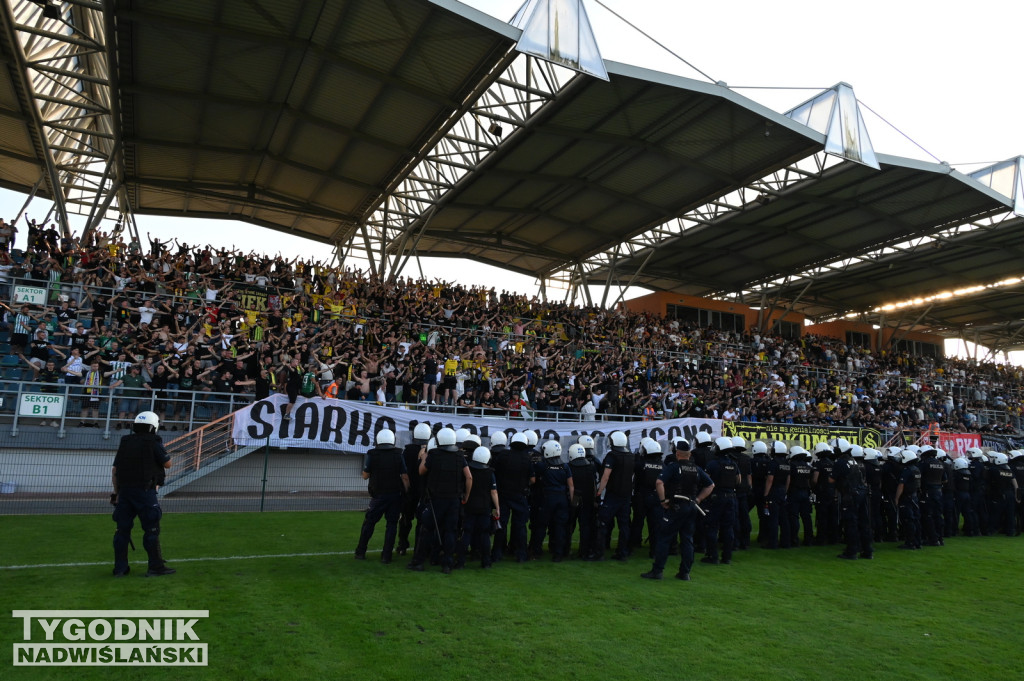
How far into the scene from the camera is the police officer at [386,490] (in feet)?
30.8

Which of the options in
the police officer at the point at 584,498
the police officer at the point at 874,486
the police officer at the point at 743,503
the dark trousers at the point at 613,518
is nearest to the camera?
the dark trousers at the point at 613,518

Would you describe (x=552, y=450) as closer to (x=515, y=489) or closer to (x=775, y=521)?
(x=515, y=489)

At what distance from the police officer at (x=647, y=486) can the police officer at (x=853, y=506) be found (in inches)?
136

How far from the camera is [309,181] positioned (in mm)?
26203

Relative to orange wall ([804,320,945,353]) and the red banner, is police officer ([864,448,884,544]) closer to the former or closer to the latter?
the red banner

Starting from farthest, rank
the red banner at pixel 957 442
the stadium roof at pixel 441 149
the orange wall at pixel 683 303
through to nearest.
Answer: the orange wall at pixel 683 303, the red banner at pixel 957 442, the stadium roof at pixel 441 149

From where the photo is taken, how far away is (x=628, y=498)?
1048 cm

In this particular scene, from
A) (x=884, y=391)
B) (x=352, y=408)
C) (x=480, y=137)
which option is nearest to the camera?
(x=352, y=408)

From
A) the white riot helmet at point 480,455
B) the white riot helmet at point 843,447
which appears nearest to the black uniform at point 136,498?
the white riot helmet at point 480,455

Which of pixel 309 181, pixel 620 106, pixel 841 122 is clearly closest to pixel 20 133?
pixel 309 181

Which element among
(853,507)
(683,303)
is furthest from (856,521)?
(683,303)

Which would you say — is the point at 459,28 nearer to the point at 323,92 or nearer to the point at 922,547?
the point at 323,92

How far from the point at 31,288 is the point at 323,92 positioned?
928 centimetres

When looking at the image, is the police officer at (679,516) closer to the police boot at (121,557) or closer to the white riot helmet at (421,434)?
the white riot helmet at (421,434)
